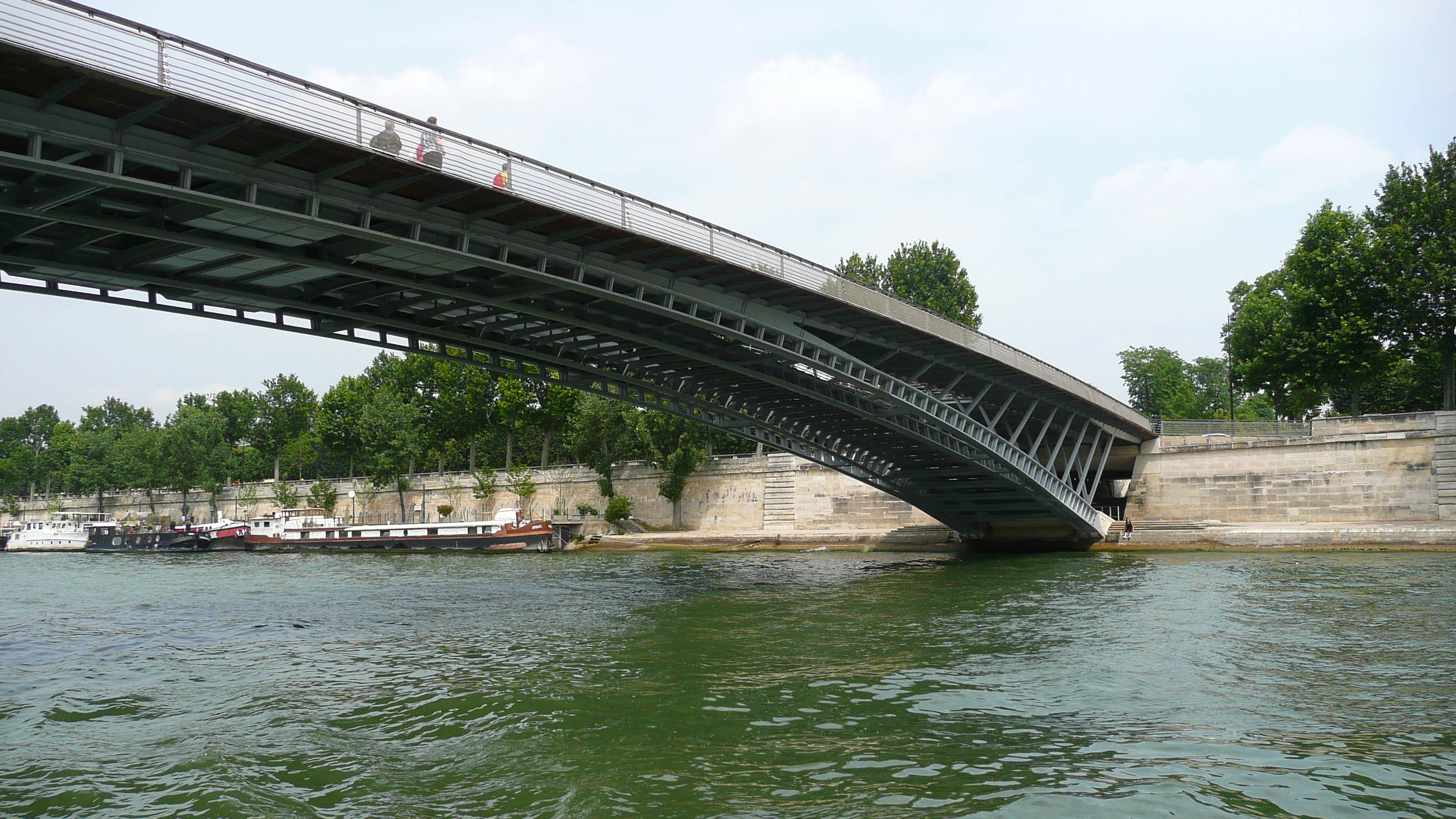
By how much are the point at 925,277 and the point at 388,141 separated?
51.2 m

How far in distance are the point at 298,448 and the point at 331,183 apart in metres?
79.5

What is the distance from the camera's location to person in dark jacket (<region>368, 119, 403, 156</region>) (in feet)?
50.5

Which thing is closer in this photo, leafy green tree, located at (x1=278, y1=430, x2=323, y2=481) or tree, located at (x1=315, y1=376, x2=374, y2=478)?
tree, located at (x1=315, y1=376, x2=374, y2=478)

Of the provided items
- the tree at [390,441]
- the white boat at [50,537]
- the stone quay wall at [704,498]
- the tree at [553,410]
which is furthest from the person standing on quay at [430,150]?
the white boat at [50,537]

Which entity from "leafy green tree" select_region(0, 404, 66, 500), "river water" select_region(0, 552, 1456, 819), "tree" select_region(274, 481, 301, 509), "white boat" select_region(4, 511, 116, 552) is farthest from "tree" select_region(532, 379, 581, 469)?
"leafy green tree" select_region(0, 404, 66, 500)

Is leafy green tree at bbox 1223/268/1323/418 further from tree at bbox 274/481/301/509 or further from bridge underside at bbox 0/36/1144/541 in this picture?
tree at bbox 274/481/301/509

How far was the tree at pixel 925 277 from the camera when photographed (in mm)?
62062

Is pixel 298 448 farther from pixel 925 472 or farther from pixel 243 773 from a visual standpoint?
pixel 243 773

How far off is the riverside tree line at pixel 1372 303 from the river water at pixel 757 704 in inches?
808

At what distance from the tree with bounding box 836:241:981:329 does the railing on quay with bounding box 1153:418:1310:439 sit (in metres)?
20.4

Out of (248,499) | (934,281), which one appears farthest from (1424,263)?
(248,499)

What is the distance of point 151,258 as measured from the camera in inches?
674

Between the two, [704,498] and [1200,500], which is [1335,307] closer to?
[1200,500]

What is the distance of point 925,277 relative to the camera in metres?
63.2
